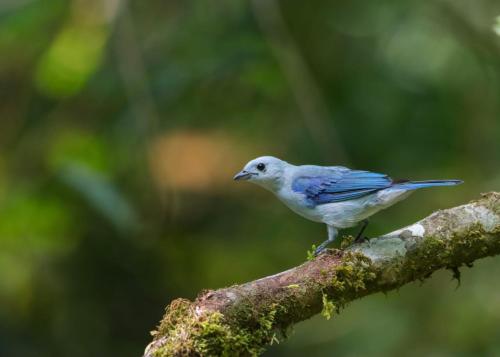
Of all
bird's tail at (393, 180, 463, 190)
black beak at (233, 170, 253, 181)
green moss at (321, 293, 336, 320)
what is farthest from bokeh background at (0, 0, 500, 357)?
green moss at (321, 293, 336, 320)

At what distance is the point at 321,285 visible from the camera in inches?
158

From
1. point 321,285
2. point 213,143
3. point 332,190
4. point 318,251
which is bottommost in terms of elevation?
point 321,285

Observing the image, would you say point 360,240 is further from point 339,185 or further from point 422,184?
point 339,185

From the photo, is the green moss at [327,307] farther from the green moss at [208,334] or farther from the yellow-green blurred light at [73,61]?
the yellow-green blurred light at [73,61]

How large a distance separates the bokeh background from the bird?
908 millimetres

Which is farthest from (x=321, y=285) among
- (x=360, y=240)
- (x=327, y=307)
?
(x=360, y=240)

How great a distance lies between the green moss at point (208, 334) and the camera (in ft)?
11.7

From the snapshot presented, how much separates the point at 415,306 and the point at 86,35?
3979mm

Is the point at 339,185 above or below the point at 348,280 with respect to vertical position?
above

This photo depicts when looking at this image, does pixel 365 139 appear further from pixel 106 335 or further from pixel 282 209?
pixel 106 335

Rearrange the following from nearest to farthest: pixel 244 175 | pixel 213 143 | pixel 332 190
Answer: pixel 332 190 → pixel 244 175 → pixel 213 143

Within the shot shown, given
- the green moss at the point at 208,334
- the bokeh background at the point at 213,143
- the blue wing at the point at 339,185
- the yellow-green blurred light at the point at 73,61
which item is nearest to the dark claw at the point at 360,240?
the blue wing at the point at 339,185

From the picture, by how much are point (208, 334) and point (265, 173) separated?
2.08m

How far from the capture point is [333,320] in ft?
24.1
